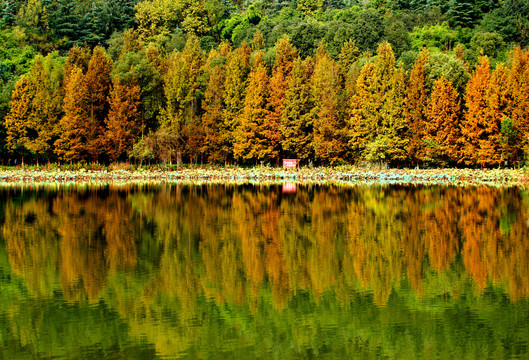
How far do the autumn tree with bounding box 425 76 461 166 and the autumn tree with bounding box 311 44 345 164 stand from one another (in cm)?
742

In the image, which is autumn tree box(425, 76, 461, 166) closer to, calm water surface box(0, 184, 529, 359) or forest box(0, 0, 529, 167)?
forest box(0, 0, 529, 167)

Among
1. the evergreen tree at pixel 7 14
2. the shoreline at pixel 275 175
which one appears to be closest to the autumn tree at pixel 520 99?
the shoreline at pixel 275 175

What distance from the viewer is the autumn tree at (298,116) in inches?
2200

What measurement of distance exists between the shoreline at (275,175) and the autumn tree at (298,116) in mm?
2537

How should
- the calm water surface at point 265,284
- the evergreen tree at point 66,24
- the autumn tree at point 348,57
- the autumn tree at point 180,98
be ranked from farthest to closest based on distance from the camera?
the evergreen tree at point 66,24 → the autumn tree at point 348,57 → the autumn tree at point 180,98 → the calm water surface at point 265,284

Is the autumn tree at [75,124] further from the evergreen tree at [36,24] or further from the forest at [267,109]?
the evergreen tree at [36,24]

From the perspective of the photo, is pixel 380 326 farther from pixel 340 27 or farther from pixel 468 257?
pixel 340 27

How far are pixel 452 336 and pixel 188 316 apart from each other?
446 centimetres

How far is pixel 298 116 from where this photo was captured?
56281mm

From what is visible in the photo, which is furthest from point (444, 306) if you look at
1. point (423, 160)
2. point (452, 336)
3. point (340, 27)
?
point (340, 27)

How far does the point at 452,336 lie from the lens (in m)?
10.2

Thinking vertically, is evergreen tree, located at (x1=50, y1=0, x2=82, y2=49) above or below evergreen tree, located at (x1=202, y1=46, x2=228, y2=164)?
above

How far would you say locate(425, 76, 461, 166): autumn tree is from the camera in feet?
172

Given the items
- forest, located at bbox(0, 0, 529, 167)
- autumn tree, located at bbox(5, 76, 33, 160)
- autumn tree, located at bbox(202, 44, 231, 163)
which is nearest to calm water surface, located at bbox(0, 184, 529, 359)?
forest, located at bbox(0, 0, 529, 167)
